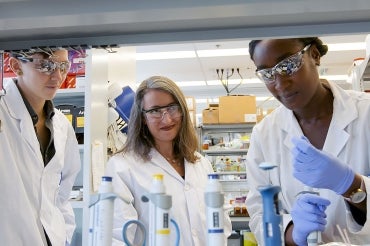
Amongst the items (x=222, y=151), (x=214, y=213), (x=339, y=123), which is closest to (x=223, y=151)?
(x=222, y=151)

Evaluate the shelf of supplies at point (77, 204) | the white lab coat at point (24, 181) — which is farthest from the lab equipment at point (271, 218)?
the shelf of supplies at point (77, 204)

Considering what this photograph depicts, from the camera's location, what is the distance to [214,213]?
2.06 feet

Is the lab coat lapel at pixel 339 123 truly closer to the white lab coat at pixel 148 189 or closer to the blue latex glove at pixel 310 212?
the blue latex glove at pixel 310 212

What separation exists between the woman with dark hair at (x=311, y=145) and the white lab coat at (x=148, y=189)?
0.22m

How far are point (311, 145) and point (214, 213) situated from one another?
435mm

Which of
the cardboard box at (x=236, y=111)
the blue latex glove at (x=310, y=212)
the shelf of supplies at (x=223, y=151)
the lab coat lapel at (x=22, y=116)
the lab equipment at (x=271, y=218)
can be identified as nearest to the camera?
the lab equipment at (x=271, y=218)

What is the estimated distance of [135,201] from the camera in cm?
140

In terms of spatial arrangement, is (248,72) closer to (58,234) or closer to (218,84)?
(218,84)

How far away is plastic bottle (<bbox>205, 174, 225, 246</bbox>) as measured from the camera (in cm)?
62

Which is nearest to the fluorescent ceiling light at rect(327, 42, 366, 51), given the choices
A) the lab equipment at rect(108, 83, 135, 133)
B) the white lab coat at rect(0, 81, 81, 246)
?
the lab equipment at rect(108, 83, 135, 133)

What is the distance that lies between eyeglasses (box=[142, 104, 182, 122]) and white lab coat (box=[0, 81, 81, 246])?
45 centimetres

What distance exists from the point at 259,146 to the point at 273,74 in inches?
12.9

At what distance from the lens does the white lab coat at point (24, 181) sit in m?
1.31

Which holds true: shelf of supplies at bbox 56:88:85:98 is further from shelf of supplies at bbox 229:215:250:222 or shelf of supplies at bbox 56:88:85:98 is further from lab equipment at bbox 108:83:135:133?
shelf of supplies at bbox 229:215:250:222
